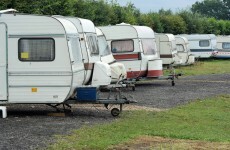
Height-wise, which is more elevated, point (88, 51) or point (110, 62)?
point (88, 51)

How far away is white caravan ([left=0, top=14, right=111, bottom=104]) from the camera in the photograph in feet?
42.0

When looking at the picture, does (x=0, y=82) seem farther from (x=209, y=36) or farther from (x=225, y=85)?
(x=209, y=36)

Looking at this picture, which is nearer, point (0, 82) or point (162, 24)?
point (0, 82)

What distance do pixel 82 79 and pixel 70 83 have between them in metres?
0.91

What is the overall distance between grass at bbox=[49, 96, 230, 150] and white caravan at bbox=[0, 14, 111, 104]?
175 centimetres

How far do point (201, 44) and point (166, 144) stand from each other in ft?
118

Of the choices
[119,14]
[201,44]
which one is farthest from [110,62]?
[201,44]

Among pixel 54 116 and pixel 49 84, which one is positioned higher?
pixel 49 84

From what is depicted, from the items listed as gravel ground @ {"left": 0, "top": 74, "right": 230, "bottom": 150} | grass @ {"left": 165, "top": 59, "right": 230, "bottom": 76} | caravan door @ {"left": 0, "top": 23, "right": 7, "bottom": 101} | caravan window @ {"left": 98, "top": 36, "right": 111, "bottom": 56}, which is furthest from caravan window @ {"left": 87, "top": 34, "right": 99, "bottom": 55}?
grass @ {"left": 165, "top": 59, "right": 230, "bottom": 76}

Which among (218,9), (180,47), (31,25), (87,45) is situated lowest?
(180,47)

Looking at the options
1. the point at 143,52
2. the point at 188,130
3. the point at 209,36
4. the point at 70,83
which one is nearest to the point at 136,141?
the point at 188,130

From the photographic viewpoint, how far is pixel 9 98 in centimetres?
1289

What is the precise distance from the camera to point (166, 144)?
32.0 ft

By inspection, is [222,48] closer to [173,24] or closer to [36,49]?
[173,24]
